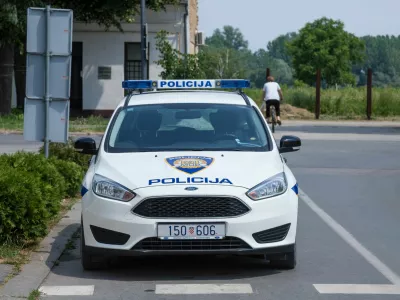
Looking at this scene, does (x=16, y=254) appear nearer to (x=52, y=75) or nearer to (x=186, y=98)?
A: (x=186, y=98)

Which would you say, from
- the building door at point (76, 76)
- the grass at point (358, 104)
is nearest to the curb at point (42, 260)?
the building door at point (76, 76)

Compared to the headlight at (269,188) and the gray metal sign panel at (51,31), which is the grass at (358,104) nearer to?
the gray metal sign panel at (51,31)

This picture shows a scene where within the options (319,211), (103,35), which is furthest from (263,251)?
(103,35)

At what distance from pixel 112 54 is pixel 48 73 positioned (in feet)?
106

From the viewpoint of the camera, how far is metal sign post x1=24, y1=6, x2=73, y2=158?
43.4ft

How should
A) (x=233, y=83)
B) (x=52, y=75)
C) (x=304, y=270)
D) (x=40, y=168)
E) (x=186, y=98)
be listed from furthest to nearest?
(x=52, y=75)
(x=40, y=168)
(x=233, y=83)
(x=186, y=98)
(x=304, y=270)

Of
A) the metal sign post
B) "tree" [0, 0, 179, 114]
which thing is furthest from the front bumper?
"tree" [0, 0, 179, 114]

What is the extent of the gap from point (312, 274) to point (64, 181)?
5.50 m

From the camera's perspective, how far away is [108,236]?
913 centimetres

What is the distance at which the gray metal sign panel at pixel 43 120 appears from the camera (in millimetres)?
13523

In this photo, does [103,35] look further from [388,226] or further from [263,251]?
[263,251]

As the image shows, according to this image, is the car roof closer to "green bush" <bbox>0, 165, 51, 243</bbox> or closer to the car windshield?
the car windshield

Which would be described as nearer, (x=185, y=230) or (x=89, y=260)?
(x=185, y=230)

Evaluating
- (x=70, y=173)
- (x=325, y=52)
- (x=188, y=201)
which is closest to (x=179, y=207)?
(x=188, y=201)
